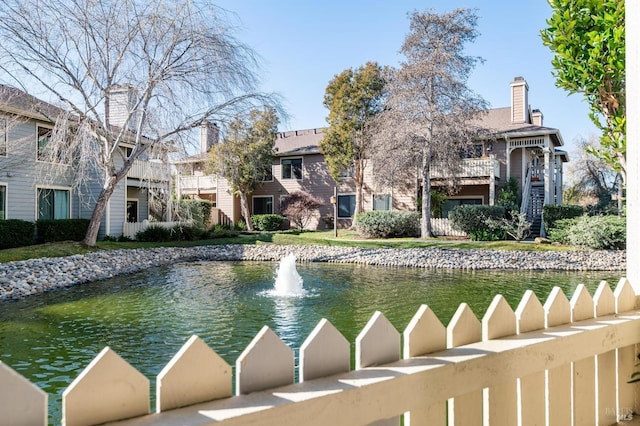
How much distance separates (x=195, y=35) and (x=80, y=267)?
8.03 m

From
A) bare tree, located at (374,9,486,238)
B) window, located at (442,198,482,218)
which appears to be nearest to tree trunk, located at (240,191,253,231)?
bare tree, located at (374,9,486,238)

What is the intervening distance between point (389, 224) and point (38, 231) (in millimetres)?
14226

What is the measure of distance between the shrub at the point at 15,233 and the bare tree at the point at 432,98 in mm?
13397

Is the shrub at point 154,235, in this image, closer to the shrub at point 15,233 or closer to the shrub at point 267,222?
the shrub at point 15,233

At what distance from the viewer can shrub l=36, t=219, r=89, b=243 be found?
632 inches

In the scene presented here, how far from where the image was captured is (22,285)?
980cm

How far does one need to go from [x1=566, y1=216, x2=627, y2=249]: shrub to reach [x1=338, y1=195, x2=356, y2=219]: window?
42.4 feet

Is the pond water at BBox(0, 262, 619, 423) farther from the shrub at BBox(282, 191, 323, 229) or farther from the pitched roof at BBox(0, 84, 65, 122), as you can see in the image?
the shrub at BBox(282, 191, 323, 229)

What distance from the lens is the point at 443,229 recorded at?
20219 millimetres

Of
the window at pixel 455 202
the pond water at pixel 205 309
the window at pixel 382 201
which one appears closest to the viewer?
the pond water at pixel 205 309

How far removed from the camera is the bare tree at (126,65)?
12977mm

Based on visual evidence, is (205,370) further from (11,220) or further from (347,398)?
(11,220)

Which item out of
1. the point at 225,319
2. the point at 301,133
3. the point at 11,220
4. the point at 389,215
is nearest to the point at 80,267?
the point at 11,220

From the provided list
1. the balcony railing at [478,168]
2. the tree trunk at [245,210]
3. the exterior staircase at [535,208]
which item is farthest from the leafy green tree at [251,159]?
the exterior staircase at [535,208]
